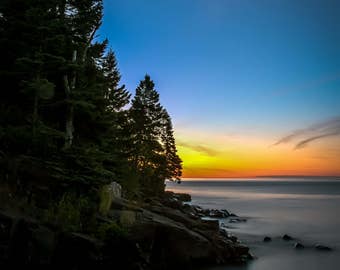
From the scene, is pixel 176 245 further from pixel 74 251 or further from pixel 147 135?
pixel 147 135

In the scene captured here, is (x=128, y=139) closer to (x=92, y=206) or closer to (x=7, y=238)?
(x=92, y=206)

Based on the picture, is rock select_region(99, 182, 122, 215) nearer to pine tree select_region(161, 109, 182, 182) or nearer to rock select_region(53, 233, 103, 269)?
rock select_region(53, 233, 103, 269)

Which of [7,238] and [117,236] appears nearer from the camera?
[7,238]

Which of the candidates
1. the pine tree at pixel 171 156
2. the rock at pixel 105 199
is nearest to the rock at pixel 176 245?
the rock at pixel 105 199

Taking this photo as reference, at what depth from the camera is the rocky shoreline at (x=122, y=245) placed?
11258 mm

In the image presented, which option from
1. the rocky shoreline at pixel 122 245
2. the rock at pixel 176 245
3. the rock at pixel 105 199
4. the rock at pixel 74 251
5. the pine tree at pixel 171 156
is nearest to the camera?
the rocky shoreline at pixel 122 245

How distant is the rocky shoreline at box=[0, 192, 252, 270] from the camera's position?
11.3 m

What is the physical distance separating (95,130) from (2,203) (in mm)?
7824

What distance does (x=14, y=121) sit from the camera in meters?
16.5

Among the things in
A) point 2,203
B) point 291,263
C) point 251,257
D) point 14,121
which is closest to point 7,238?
point 2,203

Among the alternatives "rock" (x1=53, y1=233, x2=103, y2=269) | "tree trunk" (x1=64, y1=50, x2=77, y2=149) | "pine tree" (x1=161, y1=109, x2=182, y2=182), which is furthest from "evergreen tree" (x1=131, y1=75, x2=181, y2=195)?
"rock" (x1=53, y1=233, x2=103, y2=269)

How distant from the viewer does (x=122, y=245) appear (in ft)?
42.8

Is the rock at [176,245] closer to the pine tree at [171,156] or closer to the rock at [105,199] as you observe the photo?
the rock at [105,199]

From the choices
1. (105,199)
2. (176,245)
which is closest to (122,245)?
(105,199)
